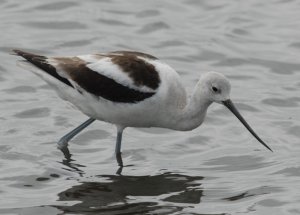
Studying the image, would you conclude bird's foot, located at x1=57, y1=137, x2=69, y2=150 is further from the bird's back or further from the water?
the bird's back

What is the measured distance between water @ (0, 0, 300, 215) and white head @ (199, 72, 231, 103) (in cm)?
83

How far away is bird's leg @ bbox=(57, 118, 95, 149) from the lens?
11.2 m

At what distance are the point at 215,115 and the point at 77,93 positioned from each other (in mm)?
2520

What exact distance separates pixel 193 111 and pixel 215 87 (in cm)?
36

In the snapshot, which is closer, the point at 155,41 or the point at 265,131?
the point at 265,131

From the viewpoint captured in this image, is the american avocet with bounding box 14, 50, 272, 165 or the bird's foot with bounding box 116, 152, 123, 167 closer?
the american avocet with bounding box 14, 50, 272, 165

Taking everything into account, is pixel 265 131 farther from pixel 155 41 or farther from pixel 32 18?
pixel 32 18

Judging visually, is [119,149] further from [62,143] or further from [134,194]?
[134,194]

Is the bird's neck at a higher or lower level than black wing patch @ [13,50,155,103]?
lower

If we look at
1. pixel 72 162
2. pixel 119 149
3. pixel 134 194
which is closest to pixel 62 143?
pixel 72 162

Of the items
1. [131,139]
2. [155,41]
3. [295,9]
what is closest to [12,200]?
[131,139]

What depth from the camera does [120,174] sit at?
413 inches

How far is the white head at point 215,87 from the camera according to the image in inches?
407

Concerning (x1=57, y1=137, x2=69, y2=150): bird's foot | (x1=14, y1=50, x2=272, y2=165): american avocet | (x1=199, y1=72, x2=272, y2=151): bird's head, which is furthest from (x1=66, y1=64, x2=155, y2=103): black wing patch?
(x1=57, y1=137, x2=69, y2=150): bird's foot
